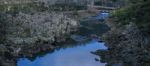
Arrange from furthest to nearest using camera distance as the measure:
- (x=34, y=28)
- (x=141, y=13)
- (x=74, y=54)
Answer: (x=34, y=28)
(x=74, y=54)
(x=141, y=13)

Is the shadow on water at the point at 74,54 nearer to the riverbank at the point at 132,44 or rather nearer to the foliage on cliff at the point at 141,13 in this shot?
the riverbank at the point at 132,44

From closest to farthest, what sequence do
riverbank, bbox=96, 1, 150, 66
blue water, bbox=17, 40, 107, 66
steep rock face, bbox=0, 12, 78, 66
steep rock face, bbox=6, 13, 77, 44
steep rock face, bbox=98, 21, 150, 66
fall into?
riverbank, bbox=96, 1, 150, 66 < steep rock face, bbox=98, 21, 150, 66 < blue water, bbox=17, 40, 107, 66 < steep rock face, bbox=0, 12, 78, 66 < steep rock face, bbox=6, 13, 77, 44

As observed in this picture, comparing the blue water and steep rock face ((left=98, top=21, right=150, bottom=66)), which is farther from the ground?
steep rock face ((left=98, top=21, right=150, bottom=66))

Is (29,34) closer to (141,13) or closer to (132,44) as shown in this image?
(132,44)

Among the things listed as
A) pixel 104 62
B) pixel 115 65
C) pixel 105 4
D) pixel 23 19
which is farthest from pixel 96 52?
pixel 105 4

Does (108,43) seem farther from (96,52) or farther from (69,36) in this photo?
(69,36)

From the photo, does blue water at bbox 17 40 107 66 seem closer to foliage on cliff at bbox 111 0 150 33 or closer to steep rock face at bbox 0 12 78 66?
steep rock face at bbox 0 12 78 66

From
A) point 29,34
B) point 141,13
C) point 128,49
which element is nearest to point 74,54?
point 29,34

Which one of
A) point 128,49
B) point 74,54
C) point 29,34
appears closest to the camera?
point 128,49

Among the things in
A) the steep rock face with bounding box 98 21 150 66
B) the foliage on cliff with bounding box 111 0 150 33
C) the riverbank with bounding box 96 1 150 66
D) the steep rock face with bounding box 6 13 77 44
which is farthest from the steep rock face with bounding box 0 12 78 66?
the foliage on cliff with bounding box 111 0 150 33
